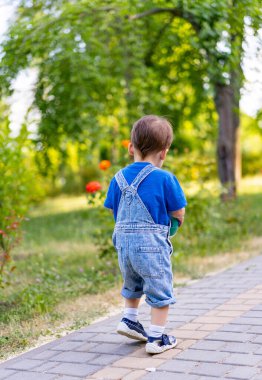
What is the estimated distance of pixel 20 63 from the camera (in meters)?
8.84

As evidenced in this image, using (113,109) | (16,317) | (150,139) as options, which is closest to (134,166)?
(150,139)

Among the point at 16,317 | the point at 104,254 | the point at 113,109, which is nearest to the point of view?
the point at 16,317

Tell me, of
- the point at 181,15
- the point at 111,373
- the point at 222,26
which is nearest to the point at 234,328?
the point at 111,373

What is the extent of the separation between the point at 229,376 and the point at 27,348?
1612 mm

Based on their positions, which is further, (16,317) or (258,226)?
(258,226)

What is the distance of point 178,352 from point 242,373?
0.60 meters

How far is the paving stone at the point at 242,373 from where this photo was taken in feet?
10.3

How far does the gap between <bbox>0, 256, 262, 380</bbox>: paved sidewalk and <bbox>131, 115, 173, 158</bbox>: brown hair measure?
1.24 m

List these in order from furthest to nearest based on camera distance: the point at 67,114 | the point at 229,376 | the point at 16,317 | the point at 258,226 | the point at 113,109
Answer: the point at 113,109 < the point at 67,114 < the point at 258,226 < the point at 16,317 < the point at 229,376

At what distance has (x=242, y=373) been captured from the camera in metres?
3.18

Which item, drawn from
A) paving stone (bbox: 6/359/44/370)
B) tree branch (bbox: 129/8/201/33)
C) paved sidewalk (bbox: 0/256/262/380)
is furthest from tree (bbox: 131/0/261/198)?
paving stone (bbox: 6/359/44/370)

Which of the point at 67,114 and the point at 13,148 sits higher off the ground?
the point at 13,148

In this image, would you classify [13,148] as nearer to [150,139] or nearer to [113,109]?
[150,139]

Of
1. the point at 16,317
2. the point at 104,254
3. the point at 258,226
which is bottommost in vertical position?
the point at 258,226
